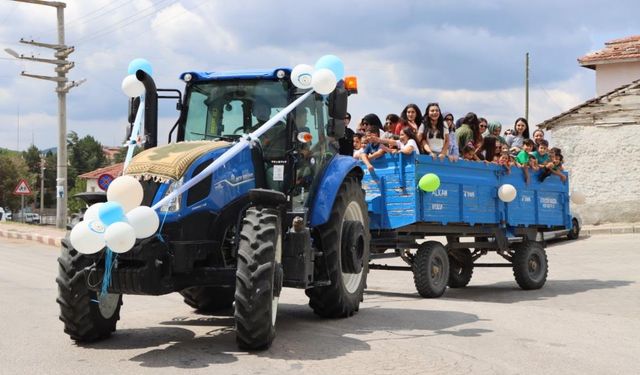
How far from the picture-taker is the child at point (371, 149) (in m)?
11.1

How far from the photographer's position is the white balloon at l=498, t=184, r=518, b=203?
498 inches

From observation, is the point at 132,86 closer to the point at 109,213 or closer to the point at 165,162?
the point at 165,162

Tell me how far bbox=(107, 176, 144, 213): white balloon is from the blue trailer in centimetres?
517

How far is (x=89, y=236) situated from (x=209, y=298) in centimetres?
358

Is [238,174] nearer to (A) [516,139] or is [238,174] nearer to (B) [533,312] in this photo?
(B) [533,312]

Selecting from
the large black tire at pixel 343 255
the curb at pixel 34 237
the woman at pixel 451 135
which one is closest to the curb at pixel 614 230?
the woman at pixel 451 135

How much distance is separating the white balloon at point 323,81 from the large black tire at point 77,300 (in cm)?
276

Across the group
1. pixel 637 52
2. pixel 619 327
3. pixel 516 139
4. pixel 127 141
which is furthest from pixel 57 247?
pixel 637 52

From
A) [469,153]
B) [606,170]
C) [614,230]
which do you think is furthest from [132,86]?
[606,170]

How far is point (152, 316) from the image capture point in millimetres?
9164

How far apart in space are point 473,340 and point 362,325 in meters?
1.30

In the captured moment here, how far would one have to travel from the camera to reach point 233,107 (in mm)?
8391

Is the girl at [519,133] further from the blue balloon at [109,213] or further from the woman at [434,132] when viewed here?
the blue balloon at [109,213]


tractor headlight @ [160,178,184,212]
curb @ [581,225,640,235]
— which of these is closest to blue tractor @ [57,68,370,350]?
tractor headlight @ [160,178,184,212]
